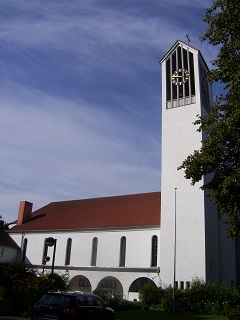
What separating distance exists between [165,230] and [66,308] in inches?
896

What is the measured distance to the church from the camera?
112 feet

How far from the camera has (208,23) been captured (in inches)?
810

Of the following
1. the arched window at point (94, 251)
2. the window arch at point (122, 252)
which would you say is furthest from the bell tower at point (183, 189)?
the arched window at point (94, 251)

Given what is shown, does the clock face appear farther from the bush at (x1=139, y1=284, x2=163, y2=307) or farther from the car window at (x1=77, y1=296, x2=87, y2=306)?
the car window at (x1=77, y1=296, x2=87, y2=306)

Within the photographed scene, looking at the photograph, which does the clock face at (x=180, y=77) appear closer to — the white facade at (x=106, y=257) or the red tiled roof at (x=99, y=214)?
the red tiled roof at (x=99, y=214)

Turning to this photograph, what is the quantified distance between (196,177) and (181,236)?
15801 mm

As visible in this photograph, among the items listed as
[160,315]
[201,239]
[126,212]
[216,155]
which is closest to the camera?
[216,155]

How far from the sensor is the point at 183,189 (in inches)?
1407

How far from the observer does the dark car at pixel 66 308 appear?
13.6 meters

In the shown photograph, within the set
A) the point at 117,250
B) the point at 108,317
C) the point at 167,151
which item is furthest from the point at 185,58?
the point at 108,317

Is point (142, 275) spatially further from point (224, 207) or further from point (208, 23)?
point (208, 23)

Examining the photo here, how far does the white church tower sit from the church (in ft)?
0.28

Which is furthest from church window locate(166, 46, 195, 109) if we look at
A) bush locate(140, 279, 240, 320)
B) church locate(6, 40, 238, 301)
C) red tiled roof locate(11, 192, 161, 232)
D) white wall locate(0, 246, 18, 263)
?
white wall locate(0, 246, 18, 263)

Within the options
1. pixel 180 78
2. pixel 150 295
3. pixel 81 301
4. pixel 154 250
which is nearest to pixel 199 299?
pixel 150 295
